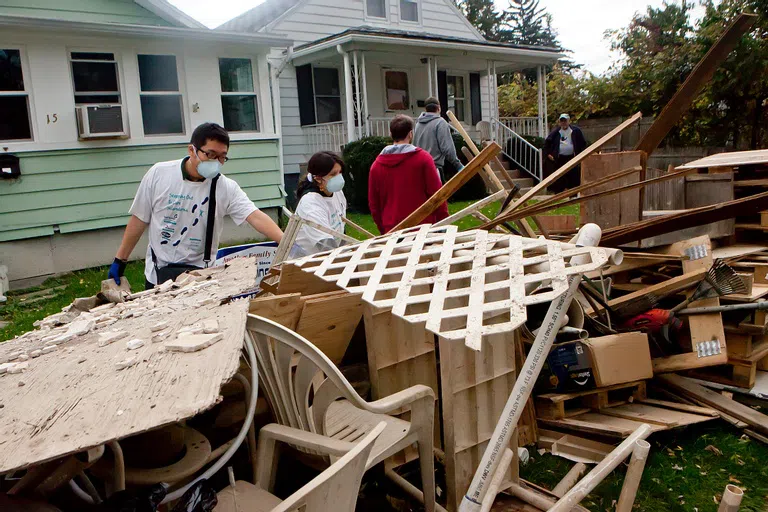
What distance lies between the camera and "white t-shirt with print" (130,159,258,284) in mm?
3633

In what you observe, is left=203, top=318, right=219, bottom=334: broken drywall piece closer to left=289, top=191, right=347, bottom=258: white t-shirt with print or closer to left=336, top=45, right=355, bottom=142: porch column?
left=289, top=191, right=347, bottom=258: white t-shirt with print

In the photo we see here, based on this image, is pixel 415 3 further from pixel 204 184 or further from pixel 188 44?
pixel 204 184

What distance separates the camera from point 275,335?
2.13 metres

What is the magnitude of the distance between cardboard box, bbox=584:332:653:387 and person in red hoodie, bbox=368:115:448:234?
5.82ft

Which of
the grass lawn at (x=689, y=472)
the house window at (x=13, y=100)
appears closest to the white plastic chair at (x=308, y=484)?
the grass lawn at (x=689, y=472)

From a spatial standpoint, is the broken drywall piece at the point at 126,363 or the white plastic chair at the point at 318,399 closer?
the broken drywall piece at the point at 126,363

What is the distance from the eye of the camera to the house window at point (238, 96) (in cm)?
1037

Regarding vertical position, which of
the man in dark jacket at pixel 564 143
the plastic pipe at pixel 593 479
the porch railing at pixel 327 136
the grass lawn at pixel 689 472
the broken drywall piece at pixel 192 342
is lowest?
the grass lawn at pixel 689 472

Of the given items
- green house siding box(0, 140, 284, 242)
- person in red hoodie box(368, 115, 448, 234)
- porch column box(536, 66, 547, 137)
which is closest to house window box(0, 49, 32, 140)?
green house siding box(0, 140, 284, 242)

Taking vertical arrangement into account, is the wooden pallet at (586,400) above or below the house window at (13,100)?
below

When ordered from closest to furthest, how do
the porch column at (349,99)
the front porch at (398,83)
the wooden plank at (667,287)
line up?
the wooden plank at (667,287) < the porch column at (349,99) < the front porch at (398,83)

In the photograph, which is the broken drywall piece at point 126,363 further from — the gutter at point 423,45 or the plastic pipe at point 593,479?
the gutter at point 423,45

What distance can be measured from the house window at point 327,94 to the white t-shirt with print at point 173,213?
34.6ft

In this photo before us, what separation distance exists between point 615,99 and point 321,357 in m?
14.7
